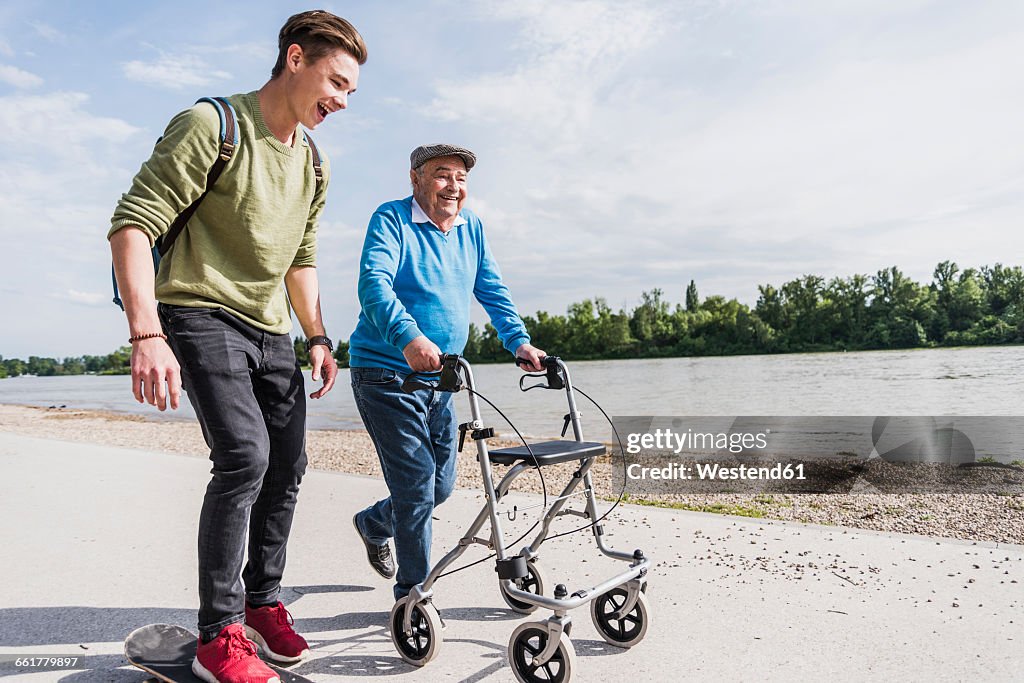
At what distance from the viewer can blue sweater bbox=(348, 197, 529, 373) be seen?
9.38 ft

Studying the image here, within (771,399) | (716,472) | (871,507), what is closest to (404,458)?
(871,507)

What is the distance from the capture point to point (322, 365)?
3070mm

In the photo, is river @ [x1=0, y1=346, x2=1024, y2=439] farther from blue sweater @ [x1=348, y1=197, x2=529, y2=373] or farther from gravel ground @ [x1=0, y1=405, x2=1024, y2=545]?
blue sweater @ [x1=348, y1=197, x2=529, y2=373]

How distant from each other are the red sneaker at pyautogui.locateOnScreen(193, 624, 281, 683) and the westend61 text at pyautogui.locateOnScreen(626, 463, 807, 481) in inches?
212

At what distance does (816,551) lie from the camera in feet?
13.4

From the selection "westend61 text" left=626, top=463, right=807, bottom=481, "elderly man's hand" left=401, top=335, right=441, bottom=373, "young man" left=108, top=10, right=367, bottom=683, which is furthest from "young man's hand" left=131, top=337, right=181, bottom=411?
"westend61 text" left=626, top=463, right=807, bottom=481

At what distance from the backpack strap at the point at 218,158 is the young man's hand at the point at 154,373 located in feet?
1.43

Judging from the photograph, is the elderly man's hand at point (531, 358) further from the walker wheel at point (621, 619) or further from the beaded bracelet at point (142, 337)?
the beaded bracelet at point (142, 337)

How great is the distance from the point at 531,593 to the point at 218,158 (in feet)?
6.14

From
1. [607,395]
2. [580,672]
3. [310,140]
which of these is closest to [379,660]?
[580,672]

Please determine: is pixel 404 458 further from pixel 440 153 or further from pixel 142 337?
pixel 440 153

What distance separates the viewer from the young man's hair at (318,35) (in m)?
2.47

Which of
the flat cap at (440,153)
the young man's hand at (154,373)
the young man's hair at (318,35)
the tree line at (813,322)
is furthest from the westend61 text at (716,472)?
the tree line at (813,322)

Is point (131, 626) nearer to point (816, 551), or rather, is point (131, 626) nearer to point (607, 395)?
point (816, 551)
